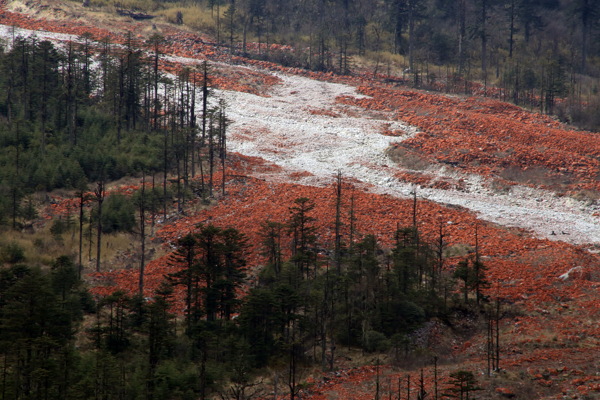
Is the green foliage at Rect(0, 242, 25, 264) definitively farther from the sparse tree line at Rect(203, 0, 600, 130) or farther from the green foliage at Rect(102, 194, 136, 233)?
the sparse tree line at Rect(203, 0, 600, 130)

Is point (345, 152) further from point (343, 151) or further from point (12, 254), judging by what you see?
point (12, 254)

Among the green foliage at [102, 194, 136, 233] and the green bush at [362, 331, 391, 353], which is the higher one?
the green foliage at [102, 194, 136, 233]

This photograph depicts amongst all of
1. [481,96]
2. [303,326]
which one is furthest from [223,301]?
[481,96]

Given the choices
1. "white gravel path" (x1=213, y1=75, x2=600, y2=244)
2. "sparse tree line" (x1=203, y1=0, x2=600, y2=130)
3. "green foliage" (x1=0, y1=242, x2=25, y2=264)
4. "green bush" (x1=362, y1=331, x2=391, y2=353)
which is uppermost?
"sparse tree line" (x1=203, y1=0, x2=600, y2=130)

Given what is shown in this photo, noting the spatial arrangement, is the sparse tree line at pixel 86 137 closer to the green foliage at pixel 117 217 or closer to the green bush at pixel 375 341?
the green foliage at pixel 117 217

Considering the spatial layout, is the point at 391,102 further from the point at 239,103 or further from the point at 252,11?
the point at 252,11

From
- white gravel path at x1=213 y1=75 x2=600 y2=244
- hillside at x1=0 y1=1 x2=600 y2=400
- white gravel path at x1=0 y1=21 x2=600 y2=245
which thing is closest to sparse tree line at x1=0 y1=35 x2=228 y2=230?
hillside at x1=0 y1=1 x2=600 y2=400
